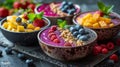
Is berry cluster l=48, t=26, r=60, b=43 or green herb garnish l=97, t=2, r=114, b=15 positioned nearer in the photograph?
berry cluster l=48, t=26, r=60, b=43

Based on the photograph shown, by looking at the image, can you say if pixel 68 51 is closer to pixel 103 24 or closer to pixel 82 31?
pixel 82 31

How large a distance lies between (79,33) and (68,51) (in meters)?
0.08

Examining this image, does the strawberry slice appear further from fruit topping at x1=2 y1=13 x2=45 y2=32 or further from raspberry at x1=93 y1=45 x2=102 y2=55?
raspberry at x1=93 y1=45 x2=102 y2=55

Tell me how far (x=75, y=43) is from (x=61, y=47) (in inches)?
2.2

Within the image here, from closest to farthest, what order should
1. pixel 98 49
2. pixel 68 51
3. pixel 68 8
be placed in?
pixel 68 51
pixel 98 49
pixel 68 8

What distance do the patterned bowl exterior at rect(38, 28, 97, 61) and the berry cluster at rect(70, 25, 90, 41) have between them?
3 centimetres

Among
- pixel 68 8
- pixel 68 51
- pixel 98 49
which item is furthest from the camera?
pixel 68 8

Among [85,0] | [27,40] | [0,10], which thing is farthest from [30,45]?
[85,0]

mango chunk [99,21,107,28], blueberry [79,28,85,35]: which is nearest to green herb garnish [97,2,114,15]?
mango chunk [99,21,107,28]

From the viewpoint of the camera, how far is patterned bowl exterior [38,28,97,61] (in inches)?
41.6

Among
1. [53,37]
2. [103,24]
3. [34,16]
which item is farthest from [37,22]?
[103,24]

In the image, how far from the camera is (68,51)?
1.06 m

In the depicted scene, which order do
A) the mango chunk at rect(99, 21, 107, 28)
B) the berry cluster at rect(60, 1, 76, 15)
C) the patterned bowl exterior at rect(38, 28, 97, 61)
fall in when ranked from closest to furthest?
the patterned bowl exterior at rect(38, 28, 97, 61)
the mango chunk at rect(99, 21, 107, 28)
the berry cluster at rect(60, 1, 76, 15)

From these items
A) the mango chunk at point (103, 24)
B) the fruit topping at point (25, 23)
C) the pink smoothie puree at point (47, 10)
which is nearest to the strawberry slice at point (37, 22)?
the fruit topping at point (25, 23)
